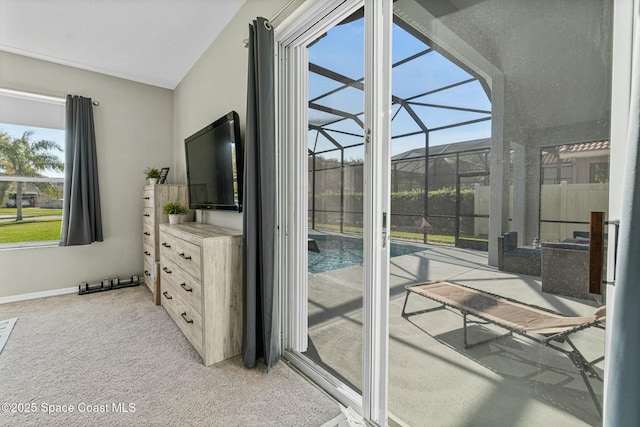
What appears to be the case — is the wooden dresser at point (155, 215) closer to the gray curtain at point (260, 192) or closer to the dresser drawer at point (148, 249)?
the dresser drawer at point (148, 249)

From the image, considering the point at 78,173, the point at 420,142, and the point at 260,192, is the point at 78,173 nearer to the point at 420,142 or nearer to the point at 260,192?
the point at 260,192

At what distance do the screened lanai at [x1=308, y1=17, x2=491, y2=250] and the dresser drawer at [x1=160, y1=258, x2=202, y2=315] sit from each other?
106 centimetres

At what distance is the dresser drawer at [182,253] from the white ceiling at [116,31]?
1865mm

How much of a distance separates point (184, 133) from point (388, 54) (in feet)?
10.0

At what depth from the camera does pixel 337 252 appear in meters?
1.76

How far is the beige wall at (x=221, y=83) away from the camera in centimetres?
230

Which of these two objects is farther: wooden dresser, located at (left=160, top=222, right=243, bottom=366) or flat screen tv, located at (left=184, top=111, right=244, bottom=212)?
flat screen tv, located at (left=184, top=111, right=244, bottom=212)

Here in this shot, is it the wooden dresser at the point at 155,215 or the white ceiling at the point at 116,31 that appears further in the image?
the wooden dresser at the point at 155,215

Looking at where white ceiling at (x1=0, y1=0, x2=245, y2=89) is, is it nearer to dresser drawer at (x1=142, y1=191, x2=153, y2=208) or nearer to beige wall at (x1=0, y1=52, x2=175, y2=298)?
beige wall at (x1=0, y1=52, x2=175, y2=298)


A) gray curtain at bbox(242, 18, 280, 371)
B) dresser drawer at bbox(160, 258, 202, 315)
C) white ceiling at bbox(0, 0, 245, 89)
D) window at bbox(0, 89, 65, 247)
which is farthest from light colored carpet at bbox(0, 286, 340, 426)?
white ceiling at bbox(0, 0, 245, 89)

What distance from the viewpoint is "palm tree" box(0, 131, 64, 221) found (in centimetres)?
313

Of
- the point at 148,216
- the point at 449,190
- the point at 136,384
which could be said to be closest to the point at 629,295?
the point at 449,190

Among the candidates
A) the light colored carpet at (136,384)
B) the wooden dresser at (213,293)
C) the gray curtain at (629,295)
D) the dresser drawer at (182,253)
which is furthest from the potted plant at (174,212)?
the gray curtain at (629,295)

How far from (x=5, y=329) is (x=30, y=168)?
1.81 metres
